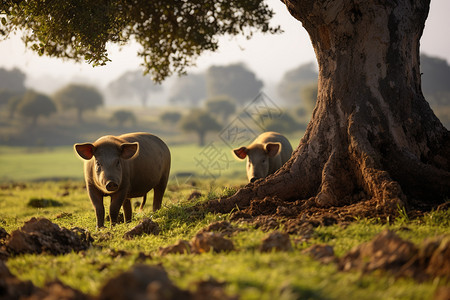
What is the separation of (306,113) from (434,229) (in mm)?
109589

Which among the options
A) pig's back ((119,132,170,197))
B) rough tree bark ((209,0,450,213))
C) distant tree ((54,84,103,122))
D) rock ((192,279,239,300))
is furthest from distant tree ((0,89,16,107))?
rock ((192,279,239,300))

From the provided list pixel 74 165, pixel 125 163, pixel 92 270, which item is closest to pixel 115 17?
pixel 125 163

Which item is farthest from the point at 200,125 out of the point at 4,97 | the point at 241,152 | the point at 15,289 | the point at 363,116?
the point at 15,289

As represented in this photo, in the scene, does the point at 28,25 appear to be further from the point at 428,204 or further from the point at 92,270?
the point at 428,204

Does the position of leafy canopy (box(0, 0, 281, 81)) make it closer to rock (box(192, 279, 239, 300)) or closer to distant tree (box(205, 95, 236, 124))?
rock (box(192, 279, 239, 300))

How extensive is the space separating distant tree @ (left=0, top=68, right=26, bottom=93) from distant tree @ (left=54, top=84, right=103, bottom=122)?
62.1 metres

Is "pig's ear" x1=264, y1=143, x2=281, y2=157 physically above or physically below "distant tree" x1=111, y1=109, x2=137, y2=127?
below

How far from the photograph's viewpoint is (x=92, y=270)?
4684 mm

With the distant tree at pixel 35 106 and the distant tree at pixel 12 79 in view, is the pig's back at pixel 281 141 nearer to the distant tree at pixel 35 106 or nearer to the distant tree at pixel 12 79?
the distant tree at pixel 35 106

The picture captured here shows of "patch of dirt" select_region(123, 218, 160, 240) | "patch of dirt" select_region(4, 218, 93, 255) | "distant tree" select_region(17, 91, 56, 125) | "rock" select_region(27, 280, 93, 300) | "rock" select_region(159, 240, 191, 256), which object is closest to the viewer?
"rock" select_region(27, 280, 93, 300)

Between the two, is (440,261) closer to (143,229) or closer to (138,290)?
(138,290)

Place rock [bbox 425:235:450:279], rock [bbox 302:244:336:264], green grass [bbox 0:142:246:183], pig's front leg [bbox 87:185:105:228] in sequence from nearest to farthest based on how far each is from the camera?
rock [bbox 425:235:450:279]
rock [bbox 302:244:336:264]
pig's front leg [bbox 87:185:105:228]
green grass [bbox 0:142:246:183]

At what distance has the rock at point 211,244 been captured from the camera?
5.27 m

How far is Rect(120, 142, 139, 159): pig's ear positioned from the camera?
983cm
